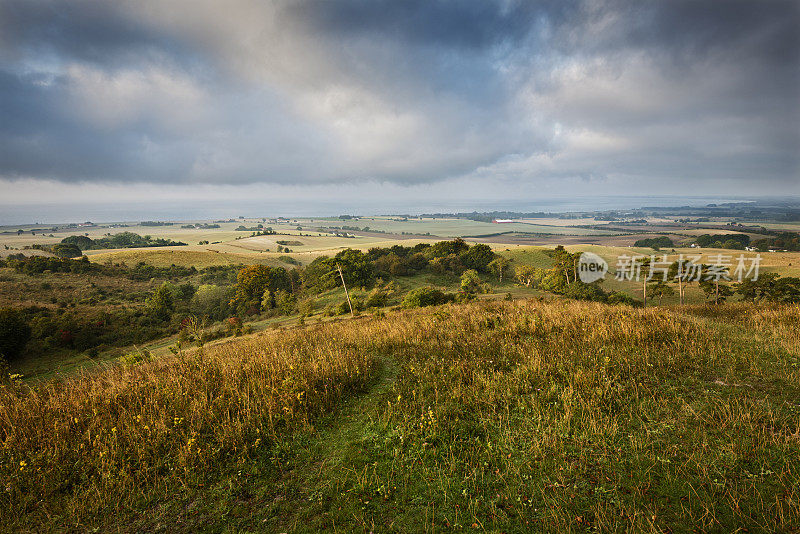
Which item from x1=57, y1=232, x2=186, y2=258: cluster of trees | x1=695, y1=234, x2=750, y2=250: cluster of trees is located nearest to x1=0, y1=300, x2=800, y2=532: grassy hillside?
x1=695, y1=234, x2=750, y2=250: cluster of trees

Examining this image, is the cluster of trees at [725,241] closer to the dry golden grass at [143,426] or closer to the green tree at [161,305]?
the dry golden grass at [143,426]

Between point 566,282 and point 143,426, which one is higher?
point 143,426

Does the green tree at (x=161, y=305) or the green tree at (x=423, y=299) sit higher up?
the green tree at (x=423, y=299)

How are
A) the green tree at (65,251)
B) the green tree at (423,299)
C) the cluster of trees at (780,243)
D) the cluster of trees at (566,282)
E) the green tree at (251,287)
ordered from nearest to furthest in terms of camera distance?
the green tree at (423,299)
the cluster of trees at (566,282)
the green tree at (251,287)
the green tree at (65,251)
the cluster of trees at (780,243)

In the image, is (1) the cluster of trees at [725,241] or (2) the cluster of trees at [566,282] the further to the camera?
(1) the cluster of trees at [725,241]

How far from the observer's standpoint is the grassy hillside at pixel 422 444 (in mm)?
3473

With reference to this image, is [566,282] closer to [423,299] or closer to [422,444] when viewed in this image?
[423,299]

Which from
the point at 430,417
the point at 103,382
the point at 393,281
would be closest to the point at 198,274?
the point at 393,281

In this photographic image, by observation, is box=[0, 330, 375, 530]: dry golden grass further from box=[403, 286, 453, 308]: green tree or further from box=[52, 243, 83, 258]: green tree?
box=[52, 243, 83, 258]: green tree

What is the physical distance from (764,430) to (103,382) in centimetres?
1245

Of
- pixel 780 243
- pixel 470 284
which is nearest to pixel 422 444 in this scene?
pixel 470 284

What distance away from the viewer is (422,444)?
15.3ft

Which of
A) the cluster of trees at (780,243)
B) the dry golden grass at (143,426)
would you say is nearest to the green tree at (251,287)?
the dry golden grass at (143,426)

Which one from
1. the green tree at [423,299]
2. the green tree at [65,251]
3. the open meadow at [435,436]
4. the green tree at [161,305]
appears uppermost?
the open meadow at [435,436]
